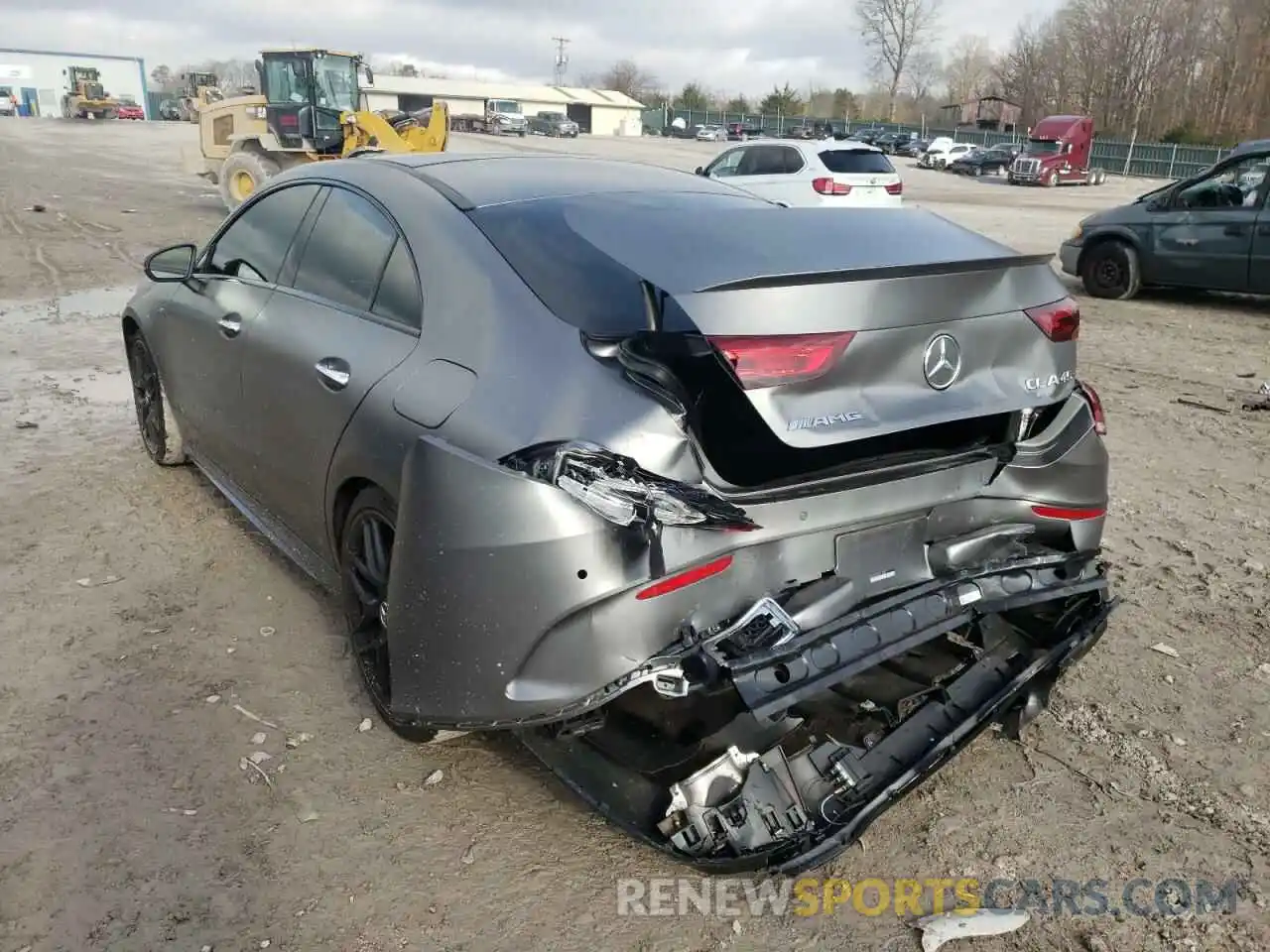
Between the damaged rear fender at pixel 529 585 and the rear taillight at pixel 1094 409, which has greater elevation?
the rear taillight at pixel 1094 409

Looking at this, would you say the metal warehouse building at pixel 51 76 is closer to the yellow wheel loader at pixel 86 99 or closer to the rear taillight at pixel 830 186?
the yellow wheel loader at pixel 86 99

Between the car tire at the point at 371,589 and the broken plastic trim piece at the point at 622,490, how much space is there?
727 millimetres

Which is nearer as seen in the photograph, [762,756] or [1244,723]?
[762,756]

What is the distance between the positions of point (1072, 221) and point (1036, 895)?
76.0ft

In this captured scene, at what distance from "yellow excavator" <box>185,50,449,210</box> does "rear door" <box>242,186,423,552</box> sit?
13.8 meters

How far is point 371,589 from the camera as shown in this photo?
3.07 metres

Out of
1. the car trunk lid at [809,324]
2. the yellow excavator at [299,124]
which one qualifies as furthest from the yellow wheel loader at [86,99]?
the car trunk lid at [809,324]

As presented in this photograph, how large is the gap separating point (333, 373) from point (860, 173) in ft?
44.1

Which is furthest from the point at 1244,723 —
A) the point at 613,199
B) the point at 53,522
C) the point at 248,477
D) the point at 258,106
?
the point at 258,106

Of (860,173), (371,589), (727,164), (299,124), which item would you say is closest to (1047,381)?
(371,589)

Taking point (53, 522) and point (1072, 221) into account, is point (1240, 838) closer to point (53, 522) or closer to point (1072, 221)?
point (53, 522)

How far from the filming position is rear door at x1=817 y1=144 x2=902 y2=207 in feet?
48.9

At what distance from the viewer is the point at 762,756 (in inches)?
95.3

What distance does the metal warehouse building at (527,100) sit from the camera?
83875 millimetres
